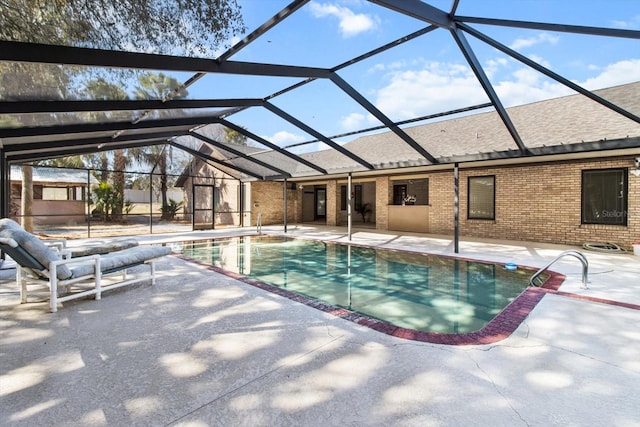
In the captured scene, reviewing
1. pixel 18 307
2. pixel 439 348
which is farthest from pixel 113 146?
pixel 439 348

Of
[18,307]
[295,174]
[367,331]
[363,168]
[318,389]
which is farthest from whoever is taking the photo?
[295,174]

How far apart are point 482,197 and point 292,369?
10.3m

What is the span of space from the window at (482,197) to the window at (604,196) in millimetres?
2373

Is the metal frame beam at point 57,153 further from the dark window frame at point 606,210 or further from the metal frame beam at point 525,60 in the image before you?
the dark window frame at point 606,210

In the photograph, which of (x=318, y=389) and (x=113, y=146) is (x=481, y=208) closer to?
(x=318, y=389)

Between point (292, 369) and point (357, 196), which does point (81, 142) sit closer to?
point (292, 369)

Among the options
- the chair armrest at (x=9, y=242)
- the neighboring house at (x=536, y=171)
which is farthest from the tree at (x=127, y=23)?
the neighboring house at (x=536, y=171)

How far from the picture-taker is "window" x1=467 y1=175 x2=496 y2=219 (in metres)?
10.6

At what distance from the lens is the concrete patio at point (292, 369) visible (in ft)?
6.18

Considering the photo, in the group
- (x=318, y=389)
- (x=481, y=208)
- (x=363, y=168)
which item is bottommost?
(x=318, y=389)

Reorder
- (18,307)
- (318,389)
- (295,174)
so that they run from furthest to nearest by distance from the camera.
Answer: (295,174) < (18,307) < (318,389)

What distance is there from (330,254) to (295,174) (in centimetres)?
560

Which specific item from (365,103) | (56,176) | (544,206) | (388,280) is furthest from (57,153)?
(544,206)

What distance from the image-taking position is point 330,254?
8.34m
